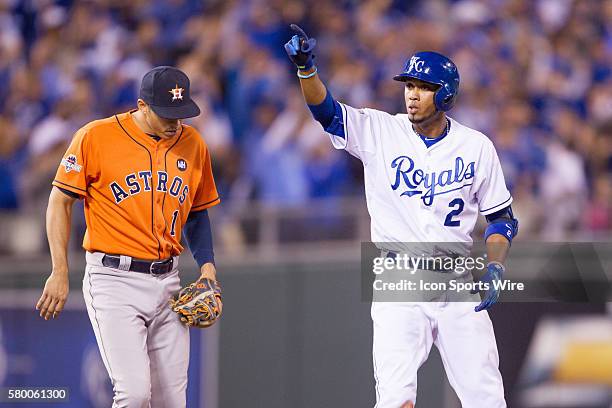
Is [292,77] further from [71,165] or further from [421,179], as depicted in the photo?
[71,165]

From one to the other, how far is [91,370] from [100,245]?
3.32m

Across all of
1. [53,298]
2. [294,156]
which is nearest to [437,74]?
[53,298]

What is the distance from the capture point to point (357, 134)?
5434mm

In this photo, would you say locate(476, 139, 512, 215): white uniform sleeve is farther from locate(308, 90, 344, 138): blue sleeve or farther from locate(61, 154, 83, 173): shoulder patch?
locate(61, 154, 83, 173): shoulder patch

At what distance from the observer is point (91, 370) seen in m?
8.14

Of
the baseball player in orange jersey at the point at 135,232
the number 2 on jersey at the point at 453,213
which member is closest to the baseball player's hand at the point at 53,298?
the baseball player in orange jersey at the point at 135,232

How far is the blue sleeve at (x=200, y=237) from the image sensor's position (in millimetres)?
5422

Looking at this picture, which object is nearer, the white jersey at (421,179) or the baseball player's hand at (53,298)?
the baseball player's hand at (53,298)

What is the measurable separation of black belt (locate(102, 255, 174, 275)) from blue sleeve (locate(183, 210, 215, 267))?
0.93 ft

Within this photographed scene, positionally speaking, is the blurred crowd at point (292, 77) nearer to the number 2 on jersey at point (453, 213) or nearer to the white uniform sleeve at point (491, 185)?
the white uniform sleeve at point (491, 185)

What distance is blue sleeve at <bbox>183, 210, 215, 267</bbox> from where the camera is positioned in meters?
5.42

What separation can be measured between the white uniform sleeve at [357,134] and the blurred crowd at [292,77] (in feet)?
9.24

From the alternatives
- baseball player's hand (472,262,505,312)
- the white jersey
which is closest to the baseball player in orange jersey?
the white jersey

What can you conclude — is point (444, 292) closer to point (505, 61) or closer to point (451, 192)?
point (451, 192)
